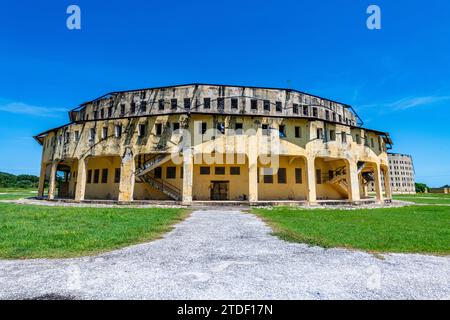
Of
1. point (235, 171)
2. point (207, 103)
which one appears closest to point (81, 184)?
point (207, 103)

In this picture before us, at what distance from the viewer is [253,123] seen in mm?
24094

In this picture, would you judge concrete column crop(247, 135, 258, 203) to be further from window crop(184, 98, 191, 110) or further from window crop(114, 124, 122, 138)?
window crop(114, 124, 122, 138)

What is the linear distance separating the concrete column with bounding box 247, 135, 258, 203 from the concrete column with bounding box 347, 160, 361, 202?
34.2ft

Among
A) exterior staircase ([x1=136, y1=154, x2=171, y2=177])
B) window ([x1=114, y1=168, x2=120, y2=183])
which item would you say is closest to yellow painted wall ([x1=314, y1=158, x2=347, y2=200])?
exterior staircase ([x1=136, y1=154, x2=171, y2=177])

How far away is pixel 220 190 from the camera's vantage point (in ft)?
92.3

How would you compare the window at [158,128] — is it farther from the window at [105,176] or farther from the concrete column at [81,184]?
the window at [105,176]

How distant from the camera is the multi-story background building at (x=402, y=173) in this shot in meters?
105

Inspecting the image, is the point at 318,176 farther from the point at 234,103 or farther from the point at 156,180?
the point at 156,180

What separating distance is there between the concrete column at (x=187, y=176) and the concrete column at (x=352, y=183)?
52.5ft

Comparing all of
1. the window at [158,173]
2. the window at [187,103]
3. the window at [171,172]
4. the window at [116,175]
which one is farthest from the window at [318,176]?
the window at [116,175]
